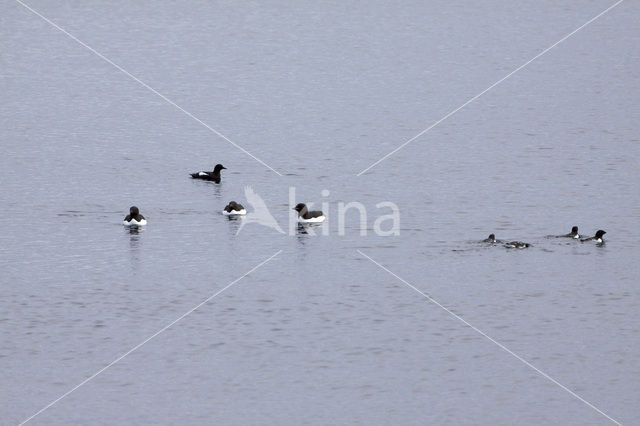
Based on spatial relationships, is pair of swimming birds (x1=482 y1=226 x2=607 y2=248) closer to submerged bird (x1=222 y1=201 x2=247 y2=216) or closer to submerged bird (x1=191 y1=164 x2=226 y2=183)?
submerged bird (x1=222 y1=201 x2=247 y2=216)

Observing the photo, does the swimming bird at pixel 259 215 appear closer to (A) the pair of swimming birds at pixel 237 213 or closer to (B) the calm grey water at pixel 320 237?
(A) the pair of swimming birds at pixel 237 213

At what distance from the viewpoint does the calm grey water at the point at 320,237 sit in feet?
87.2

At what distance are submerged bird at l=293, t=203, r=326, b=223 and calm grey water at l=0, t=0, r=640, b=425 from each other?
3.75ft

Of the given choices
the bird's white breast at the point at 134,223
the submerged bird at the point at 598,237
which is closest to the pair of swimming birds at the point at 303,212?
the bird's white breast at the point at 134,223

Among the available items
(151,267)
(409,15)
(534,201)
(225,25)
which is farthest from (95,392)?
(409,15)

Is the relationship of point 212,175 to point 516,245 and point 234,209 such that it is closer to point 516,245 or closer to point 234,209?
point 234,209

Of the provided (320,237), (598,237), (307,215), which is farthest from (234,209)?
(598,237)

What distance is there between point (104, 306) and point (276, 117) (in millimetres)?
28986

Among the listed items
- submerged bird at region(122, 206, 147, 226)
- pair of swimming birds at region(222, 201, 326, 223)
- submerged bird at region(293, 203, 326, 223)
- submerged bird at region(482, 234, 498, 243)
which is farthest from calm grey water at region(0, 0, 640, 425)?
submerged bird at region(293, 203, 326, 223)

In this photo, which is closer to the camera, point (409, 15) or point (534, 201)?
point (534, 201)

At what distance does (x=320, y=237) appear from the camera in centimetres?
3884

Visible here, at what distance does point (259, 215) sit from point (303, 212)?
83.5 inches

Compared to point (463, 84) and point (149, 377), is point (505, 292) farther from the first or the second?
point (463, 84)

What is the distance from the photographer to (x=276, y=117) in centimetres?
5978
